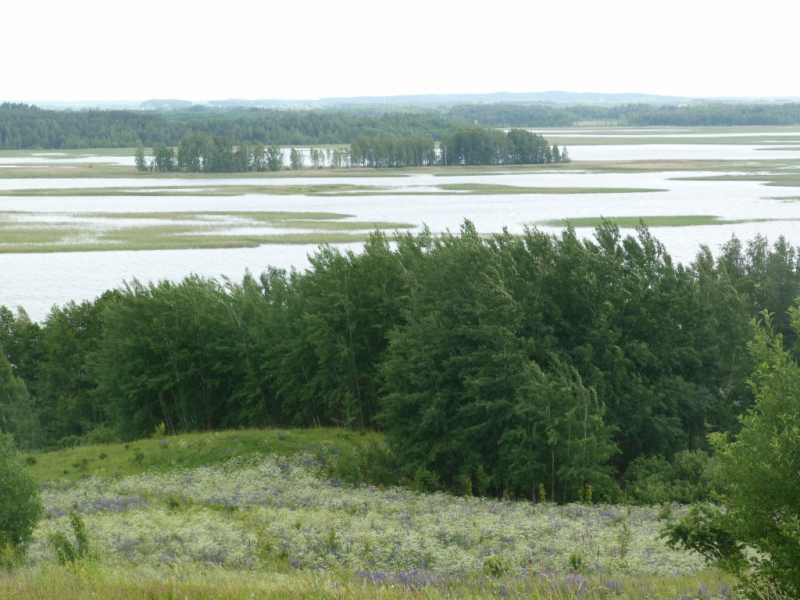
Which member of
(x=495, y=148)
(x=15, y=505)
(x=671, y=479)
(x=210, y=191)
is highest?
(x=495, y=148)

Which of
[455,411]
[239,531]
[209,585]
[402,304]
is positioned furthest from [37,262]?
[209,585]

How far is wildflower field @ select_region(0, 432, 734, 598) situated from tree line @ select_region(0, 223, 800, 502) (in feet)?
7.23

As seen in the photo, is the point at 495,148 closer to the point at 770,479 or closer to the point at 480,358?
the point at 480,358

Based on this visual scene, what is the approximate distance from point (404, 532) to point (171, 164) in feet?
441

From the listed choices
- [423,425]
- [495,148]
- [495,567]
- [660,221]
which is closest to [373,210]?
[660,221]

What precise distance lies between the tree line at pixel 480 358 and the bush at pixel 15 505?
11.2m

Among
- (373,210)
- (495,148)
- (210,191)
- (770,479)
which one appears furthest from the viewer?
(495,148)

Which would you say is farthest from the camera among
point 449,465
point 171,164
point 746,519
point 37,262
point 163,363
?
point 171,164

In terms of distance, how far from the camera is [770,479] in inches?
307

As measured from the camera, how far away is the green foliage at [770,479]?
760 cm

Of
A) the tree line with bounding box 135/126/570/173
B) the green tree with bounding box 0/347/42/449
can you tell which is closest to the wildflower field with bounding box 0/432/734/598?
the green tree with bounding box 0/347/42/449

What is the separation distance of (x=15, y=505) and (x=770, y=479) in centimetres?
1149

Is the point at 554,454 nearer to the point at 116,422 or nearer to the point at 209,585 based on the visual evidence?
the point at 209,585

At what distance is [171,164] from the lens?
469 feet
